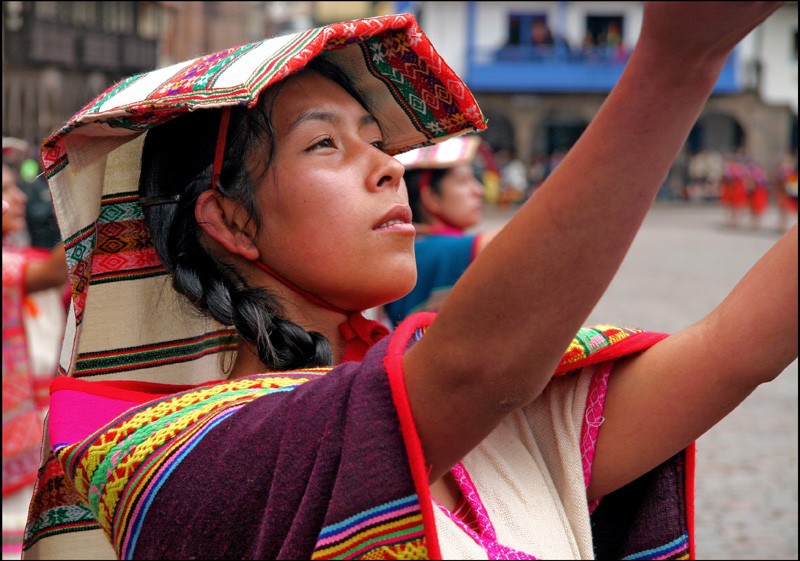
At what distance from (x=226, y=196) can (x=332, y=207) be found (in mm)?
212

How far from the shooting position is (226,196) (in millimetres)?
1677

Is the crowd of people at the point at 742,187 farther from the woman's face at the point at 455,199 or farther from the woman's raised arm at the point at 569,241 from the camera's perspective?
the woman's raised arm at the point at 569,241

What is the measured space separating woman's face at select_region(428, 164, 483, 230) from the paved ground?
186cm

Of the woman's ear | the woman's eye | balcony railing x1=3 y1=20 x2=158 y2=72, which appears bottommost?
the woman's ear

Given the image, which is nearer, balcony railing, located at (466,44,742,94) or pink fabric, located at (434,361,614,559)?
pink fabric, located at (434,361,614,559)

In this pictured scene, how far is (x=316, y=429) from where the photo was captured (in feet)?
4.02

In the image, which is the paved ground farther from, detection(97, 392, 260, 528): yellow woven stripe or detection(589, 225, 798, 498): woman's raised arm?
detection(97, 392, 260, 528): yellow woven stripe

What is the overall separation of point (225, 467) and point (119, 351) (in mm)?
472

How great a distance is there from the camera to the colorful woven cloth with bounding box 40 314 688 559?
3.75ft

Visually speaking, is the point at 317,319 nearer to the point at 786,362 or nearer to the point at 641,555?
the point at 641,555

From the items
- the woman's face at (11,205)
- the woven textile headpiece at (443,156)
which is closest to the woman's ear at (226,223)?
the woven textile headpiece at (443,156)

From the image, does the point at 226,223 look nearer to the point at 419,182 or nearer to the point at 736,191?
the point at 419,182

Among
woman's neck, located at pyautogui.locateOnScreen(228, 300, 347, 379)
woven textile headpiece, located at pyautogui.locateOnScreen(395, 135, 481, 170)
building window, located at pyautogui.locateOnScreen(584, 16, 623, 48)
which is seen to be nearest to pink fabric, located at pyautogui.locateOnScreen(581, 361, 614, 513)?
woman's neck, located at pyautogui.locateOnScreen(228, 300, 347, 379)

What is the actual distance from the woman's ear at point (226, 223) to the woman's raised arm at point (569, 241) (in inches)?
23.7
